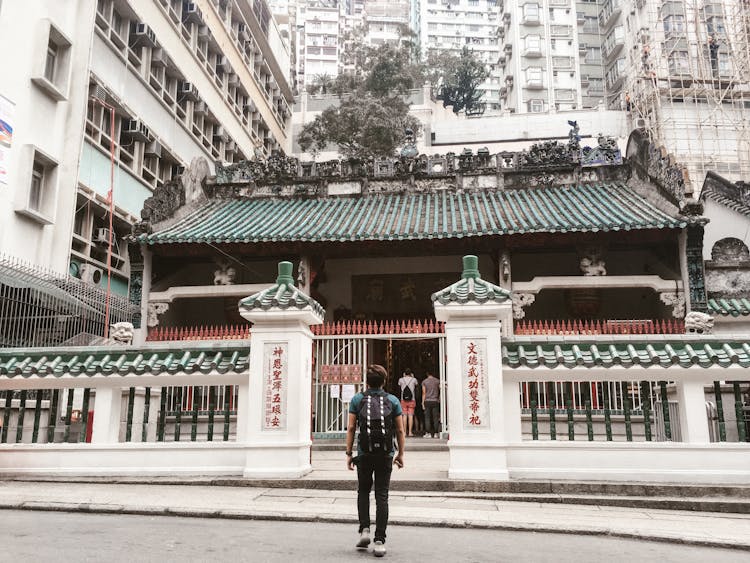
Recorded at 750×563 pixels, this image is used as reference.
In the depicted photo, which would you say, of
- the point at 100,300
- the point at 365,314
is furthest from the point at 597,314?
the point at 100,300

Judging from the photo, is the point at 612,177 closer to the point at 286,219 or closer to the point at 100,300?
the point at 286,219

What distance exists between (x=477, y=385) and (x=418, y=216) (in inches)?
304

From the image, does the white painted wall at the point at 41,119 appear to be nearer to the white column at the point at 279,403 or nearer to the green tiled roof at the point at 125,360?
the green tiled roof at the point at 125,360

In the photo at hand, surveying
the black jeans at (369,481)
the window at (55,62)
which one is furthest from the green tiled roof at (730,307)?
the window at (55,62)

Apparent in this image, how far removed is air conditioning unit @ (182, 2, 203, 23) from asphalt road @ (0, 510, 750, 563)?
21.3m

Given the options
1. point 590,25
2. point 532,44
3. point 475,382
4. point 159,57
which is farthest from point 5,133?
point 590,25

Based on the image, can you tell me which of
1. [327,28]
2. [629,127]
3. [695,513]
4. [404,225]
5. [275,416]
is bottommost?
[695,513]

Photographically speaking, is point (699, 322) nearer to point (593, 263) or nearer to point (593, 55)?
point (593, 263)

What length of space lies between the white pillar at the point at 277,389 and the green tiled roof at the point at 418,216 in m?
5.72

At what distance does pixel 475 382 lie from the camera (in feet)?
25.0

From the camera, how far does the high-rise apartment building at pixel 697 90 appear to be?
1105 inches

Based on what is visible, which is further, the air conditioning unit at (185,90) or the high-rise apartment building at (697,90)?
the high-rise apartment building at (697,90)

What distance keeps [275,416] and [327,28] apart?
81527 millimetres

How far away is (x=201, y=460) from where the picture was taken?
25.7 ft
